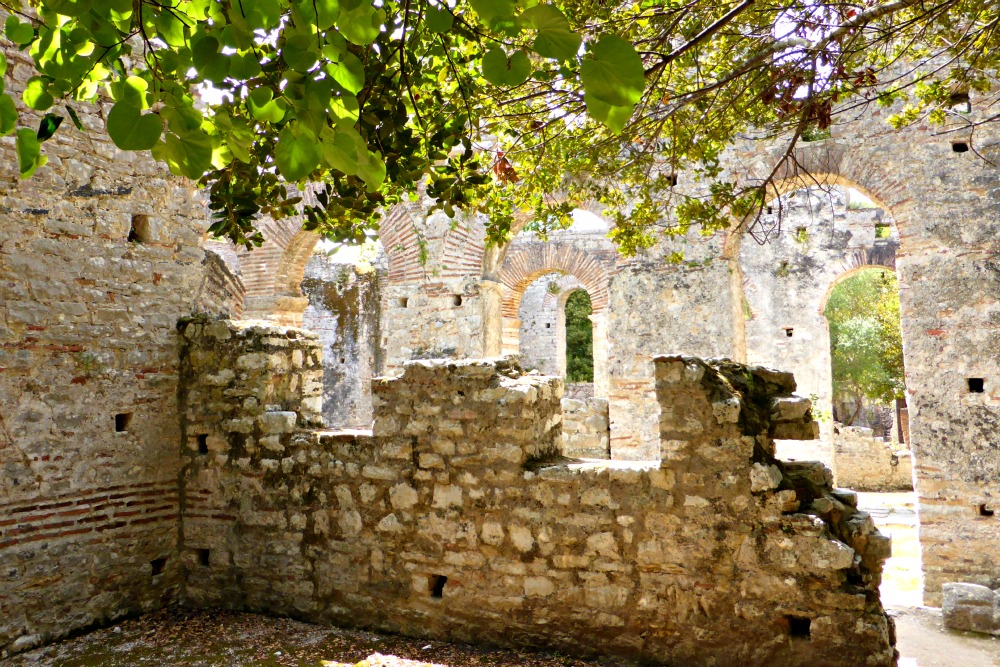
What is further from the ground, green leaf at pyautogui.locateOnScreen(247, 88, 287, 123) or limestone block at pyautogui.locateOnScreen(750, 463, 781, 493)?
green leaf at pyautogui.locateOnScreen(247, 88, 287, 123)

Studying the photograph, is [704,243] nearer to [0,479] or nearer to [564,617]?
[564,617]

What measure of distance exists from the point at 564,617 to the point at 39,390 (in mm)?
3581

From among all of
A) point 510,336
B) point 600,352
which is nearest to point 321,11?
point 510,336

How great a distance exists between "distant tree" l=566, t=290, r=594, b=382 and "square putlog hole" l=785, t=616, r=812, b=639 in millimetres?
17390

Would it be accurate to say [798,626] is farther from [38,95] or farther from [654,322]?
[654,322]

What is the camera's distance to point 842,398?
25188 mm

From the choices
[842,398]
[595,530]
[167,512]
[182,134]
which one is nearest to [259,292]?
[167,512]

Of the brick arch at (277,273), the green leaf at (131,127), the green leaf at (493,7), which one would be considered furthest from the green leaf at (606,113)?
the brick arch at (277,273)

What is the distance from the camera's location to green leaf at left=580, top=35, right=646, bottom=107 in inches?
56.1

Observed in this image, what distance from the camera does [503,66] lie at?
5.48 ft

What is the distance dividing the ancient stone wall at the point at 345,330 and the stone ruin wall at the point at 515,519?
9.76m

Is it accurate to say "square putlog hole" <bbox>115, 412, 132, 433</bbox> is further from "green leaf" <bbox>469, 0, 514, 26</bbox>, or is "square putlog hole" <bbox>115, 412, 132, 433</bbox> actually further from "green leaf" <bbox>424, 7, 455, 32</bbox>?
"green leaf" <bbox>469, 0, 514, 26</bbox>

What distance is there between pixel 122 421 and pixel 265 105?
155 inches

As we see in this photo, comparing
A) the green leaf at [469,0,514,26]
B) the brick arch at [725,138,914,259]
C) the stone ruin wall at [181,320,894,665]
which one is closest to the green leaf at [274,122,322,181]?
the green leaf at [469,0,514,26]
